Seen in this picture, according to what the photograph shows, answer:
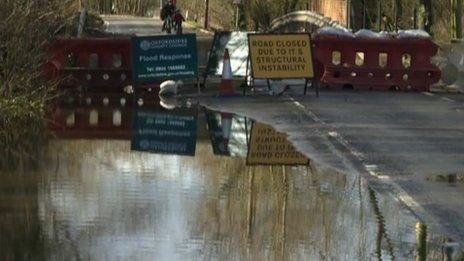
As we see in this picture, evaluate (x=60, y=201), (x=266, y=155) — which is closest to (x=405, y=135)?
(x=266, y=155)

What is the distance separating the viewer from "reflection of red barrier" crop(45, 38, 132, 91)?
968 inches

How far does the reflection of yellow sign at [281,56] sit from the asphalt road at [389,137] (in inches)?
19.3

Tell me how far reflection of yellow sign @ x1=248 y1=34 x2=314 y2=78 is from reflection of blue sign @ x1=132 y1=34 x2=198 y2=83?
1577mm

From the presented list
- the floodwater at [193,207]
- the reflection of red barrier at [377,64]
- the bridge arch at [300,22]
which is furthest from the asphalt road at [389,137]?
the bridge arch at [300,22]

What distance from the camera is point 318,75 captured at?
2664 cm

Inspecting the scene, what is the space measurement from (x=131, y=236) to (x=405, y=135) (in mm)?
8267

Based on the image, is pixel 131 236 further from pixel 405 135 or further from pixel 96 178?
pixel 405 135

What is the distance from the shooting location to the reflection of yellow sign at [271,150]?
14.2 meters

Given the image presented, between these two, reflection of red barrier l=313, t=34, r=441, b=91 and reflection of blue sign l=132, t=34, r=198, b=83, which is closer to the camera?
reflection of blue sign l=132, t=34, r=198, b=83

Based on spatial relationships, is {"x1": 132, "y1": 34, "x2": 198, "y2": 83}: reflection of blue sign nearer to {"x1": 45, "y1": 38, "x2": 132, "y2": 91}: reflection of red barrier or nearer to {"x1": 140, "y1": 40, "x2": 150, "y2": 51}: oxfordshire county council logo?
{"x1": 140, "y1": 40, "x2": 150, "y2": 51}: oxfordshire county council logo

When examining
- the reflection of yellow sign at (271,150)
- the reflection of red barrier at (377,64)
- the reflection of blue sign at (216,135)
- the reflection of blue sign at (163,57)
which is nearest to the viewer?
the reflection of yellow sign at (271,150)

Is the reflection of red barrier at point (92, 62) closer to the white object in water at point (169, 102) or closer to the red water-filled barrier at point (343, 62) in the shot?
the red water-filled barrier at point (343, 62)

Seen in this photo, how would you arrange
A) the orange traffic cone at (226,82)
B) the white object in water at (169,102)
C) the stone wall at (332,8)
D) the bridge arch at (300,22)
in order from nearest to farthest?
the white object in water at (169,102) → the orange traffic cone at (226,82) → the bridge arch at (300,22) → the stone wall at (332,8)

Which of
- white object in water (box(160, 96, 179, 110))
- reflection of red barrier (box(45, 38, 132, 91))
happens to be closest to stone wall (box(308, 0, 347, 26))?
reflection of red barrier (box(45, 38, 132, 91))
